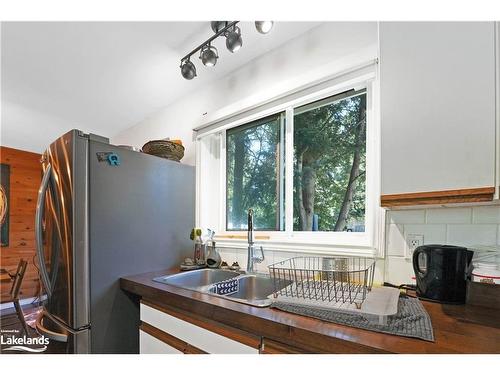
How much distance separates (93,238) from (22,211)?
349 cm

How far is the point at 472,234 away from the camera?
102cm

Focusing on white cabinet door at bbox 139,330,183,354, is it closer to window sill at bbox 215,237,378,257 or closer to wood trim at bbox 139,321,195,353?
wood trim at bbox 139,321,195,353

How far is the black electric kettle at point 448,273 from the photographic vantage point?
967 mm

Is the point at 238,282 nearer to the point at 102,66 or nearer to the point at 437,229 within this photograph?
the point at 437,229

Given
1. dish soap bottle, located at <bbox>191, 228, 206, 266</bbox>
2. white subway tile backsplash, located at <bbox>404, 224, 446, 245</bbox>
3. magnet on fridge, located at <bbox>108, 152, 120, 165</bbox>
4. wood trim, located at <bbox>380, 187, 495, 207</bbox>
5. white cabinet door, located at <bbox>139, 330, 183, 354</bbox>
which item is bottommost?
white cabinet door, located at <bbox>139, 330, 183, 354</bbox>

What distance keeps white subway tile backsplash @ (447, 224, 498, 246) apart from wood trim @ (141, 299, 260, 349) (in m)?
0.85

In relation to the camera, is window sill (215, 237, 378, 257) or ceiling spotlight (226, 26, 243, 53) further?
ceiling spotlight (226, 26, 243, 53)

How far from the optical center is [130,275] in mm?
1566

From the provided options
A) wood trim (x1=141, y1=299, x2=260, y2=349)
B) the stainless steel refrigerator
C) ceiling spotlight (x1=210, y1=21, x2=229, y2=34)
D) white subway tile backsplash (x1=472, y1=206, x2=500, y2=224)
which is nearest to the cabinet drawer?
wood trim (x1=141, y1=299, x2=260, y2=349)

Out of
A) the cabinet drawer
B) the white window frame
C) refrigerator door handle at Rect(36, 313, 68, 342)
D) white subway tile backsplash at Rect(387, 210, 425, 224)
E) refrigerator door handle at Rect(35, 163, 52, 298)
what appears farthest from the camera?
refrigerator door handle at Rect(35, 163, 52, 298)

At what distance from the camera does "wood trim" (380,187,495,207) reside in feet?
2.58

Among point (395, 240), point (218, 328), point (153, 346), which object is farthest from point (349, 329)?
point (153, 346)

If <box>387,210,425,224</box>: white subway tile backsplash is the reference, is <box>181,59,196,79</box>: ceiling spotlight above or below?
above
